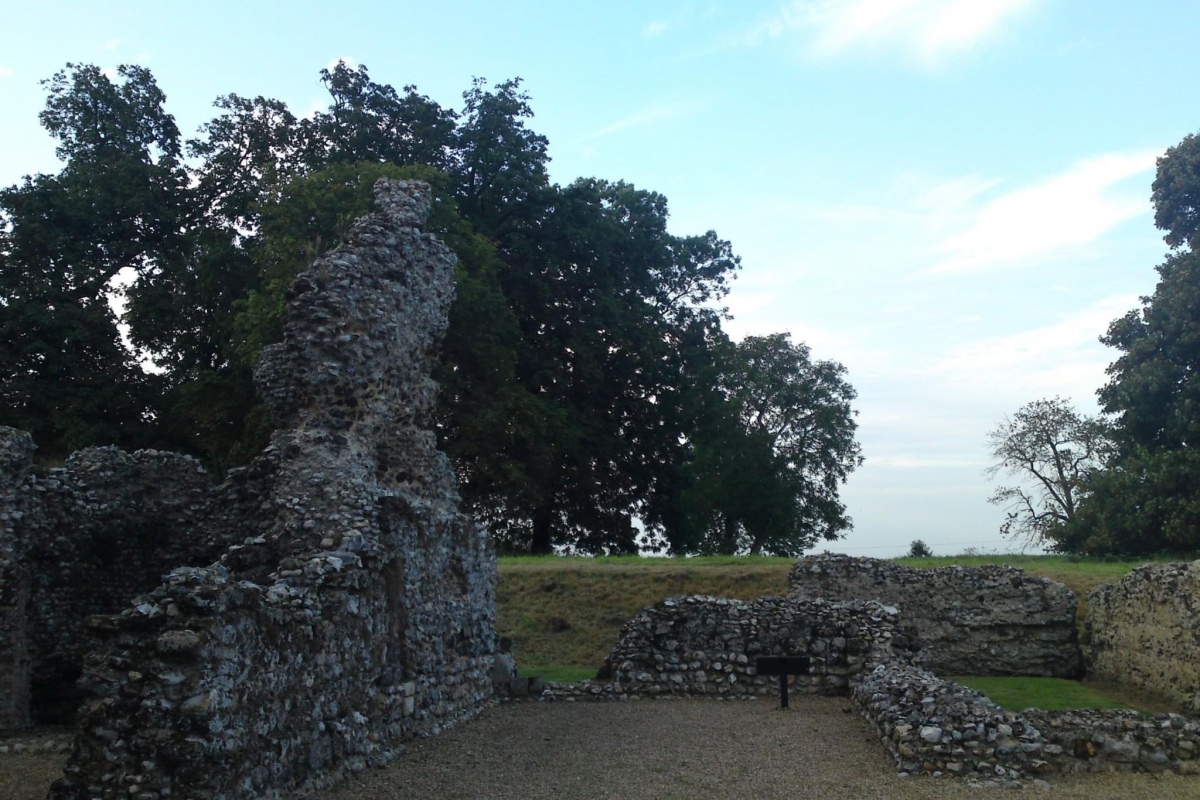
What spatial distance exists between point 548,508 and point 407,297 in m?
21.3

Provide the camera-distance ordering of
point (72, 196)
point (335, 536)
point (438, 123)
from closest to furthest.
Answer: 1. point (335, 536)
2. point (72, 196)
3. point (438, 123)

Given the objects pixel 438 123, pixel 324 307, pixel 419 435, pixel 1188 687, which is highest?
pixel 438 123

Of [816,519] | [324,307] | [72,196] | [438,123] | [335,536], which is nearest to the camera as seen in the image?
[335,536]

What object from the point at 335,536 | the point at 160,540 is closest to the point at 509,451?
the point at 160,540

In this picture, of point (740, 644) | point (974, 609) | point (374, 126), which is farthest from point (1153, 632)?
point (374, 126)

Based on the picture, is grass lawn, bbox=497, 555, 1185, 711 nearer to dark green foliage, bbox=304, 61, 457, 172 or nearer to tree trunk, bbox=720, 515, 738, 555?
tree trunk, bbox=720, 515, 738, 555

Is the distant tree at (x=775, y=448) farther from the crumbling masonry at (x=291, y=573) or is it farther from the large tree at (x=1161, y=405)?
the crumbling masonry at (x=291, y=573)

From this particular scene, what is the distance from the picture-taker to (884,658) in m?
14.5

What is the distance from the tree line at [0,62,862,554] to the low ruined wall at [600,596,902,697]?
13238 mm

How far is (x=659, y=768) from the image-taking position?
966 cm

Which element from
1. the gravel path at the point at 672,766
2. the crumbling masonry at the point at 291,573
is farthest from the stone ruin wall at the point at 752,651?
the crumbling masonry at the point at 291,573

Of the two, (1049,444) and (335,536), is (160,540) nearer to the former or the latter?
(335,536)

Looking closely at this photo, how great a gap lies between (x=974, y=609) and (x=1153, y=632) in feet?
14.3

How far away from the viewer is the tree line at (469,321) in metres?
27.4
